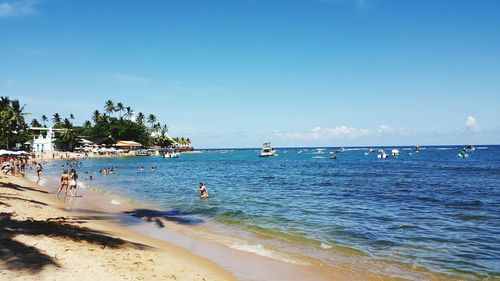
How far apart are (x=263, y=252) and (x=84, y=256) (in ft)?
19.0

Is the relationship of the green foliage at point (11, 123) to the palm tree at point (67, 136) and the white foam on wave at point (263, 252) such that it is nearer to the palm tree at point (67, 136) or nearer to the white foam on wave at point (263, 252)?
the palm tree at point (67, 136)

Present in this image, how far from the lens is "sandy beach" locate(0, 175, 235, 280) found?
27.8 ft

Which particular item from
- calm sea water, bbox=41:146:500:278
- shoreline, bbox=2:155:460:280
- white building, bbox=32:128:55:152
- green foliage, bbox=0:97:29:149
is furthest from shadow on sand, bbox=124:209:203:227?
white building, bbox=32:128:55:152

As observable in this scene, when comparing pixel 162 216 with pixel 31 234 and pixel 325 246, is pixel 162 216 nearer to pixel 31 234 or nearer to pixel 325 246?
pixel 31 234

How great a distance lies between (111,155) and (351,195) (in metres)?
105

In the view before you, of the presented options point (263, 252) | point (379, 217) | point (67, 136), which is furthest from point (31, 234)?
point (67, 136)

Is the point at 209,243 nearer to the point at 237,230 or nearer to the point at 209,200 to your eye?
the point at 237,230

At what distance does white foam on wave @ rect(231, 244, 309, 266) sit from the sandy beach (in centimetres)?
193

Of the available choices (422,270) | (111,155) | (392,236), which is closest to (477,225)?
(392,236)

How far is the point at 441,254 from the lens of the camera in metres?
12.9

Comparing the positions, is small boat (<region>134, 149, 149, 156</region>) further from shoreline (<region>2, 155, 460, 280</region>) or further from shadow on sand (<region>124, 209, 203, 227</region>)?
shoreline (<region>2, 155, 460, 280</region>)

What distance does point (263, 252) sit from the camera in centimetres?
1303

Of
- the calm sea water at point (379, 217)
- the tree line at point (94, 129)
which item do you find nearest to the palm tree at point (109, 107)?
the tree line at point (94, 129)

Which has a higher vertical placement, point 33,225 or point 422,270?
point 33,225
